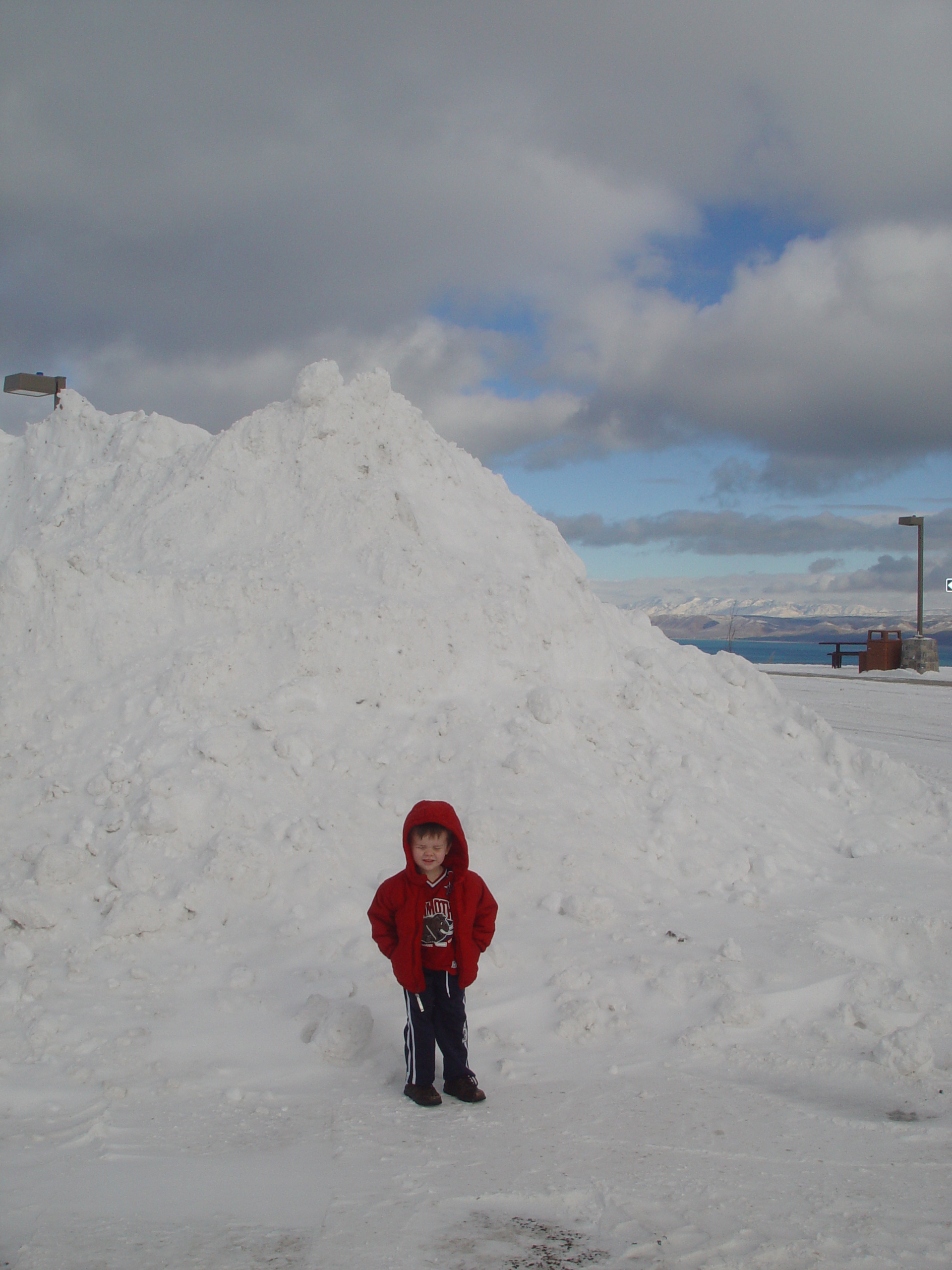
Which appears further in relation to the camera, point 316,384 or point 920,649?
point 920,649

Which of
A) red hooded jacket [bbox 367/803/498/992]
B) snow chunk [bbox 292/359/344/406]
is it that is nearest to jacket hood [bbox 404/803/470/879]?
red hooded jacket [bbox 367/803/498/992]

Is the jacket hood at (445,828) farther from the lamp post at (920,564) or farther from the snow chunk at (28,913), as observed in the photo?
the lamp post at (920,564)

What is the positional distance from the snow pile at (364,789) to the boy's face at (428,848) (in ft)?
3.00

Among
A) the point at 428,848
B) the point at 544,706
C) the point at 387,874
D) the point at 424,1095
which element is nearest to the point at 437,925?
the point at 428,848

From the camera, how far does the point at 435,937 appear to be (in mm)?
3479

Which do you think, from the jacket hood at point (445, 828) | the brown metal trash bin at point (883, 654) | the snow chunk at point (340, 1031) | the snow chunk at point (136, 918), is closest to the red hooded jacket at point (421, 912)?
the jacket hood at point (445, 828)

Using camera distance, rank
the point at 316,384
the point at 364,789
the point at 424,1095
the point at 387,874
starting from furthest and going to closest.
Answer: the point at 316,384
the point at 364,789
the point at 387,874
the point at 424,1095

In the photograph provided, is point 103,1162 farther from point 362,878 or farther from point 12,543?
point 12,543

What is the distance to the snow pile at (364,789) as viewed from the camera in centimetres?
398

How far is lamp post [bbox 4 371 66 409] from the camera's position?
1005 centimetres

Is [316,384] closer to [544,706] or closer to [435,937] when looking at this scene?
[544,706]

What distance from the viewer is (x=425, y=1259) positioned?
7.81 ft

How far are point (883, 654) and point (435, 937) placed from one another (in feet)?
81.0

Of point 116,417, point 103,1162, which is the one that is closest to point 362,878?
point 103,1162
